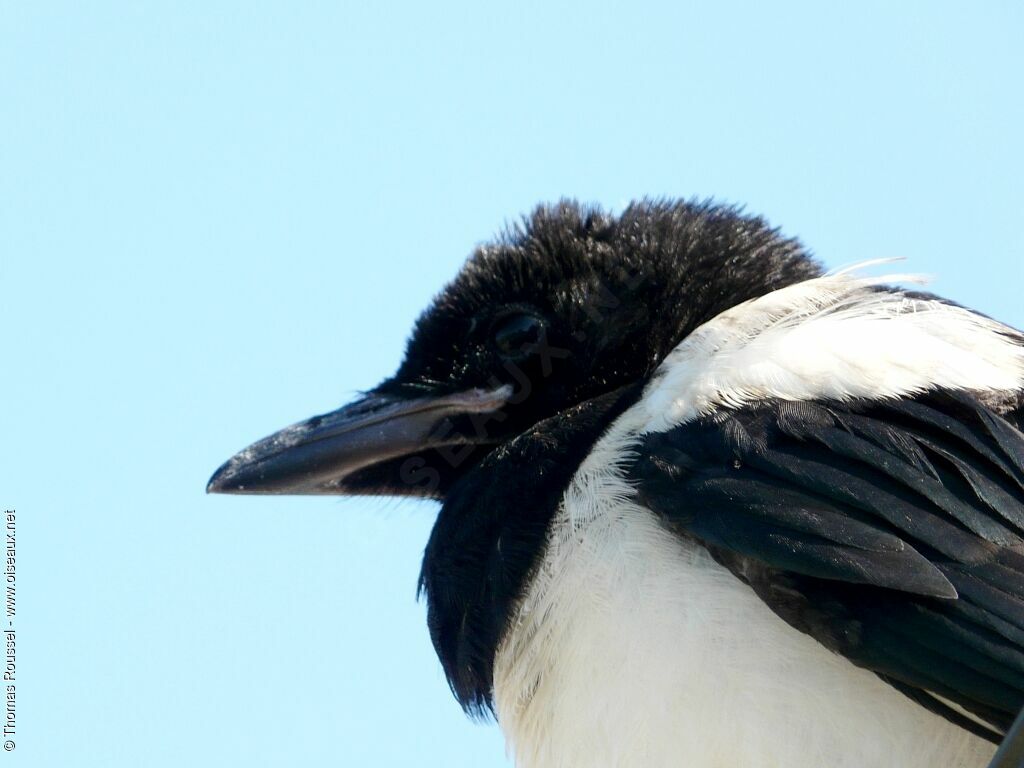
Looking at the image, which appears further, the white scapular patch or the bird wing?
the white scapular patch

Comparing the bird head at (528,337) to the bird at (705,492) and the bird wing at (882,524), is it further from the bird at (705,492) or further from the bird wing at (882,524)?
the bird wing at (882,524)

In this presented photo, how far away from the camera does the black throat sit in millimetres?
4574

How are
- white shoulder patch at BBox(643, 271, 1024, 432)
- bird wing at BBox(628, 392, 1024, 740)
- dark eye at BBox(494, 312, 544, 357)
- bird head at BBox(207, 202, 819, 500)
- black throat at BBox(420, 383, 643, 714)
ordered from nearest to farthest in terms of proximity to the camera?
bird wing at BBox(628, 392, 1024, 740)
white shoulder patch at BBox(643, 271, 1024, 432)
black throat at BBox(420, 383, 643, 714)
bird head at BBox(207, 202, 819, 500)
dark eye at BBox(494, 312, 544, 357)

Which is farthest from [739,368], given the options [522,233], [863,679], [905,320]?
[522,233]

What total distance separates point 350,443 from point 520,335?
648 millimetres

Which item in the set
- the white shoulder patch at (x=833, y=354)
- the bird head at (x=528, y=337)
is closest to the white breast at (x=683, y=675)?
the white shoulder patch at (x=833, y=354)

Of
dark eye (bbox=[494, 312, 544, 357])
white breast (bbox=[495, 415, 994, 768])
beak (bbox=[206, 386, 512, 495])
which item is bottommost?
white breast (bbox=[495, 415, 994, 768])

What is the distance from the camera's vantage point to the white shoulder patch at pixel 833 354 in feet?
14.2

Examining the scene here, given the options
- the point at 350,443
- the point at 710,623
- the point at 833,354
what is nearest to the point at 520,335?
the point at 350,443

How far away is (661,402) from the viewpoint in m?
4.56

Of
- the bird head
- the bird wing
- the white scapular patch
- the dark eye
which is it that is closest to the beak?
the bird head

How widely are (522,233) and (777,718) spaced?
207 centimetres

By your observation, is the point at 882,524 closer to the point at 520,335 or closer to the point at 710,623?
the point at 710,623

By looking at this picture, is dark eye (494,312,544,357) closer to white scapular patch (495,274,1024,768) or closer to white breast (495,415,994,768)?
white scapular patch (495,274,1024,768)
